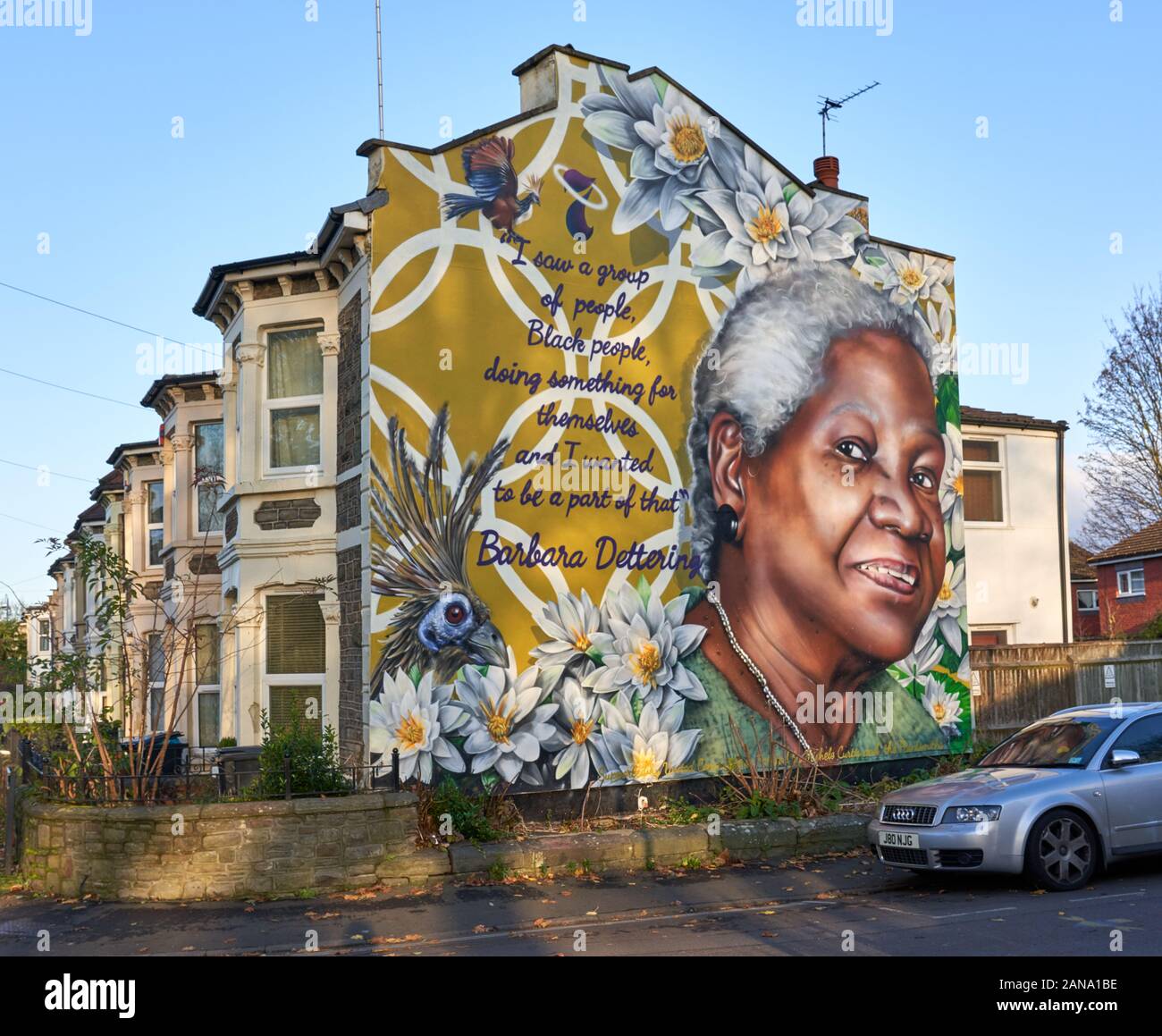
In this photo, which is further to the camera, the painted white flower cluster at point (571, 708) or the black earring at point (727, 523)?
the black earring at point (727, 523)

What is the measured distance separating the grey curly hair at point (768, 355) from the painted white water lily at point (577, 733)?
7.83 ft

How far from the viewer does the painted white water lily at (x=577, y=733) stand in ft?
45.0

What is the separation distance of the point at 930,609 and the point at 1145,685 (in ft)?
21.8

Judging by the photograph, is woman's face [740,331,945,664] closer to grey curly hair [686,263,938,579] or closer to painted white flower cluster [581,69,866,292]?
grey curly hair [686,263,938,579]

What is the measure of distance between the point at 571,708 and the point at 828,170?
1071cm

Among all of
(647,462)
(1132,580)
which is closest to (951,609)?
(647,462)

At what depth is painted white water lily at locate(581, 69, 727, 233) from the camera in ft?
48.3

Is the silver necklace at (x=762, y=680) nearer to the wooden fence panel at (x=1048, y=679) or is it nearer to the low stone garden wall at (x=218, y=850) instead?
the low stone garden wall at (x=218, y=850)

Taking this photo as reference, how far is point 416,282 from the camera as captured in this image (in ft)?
43.7

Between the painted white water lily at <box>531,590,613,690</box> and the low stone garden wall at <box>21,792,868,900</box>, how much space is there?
2200 mm

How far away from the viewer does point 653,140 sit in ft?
49.6

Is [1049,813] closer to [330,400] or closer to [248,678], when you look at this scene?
[330,400]

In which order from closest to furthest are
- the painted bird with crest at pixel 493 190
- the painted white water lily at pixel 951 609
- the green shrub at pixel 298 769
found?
the green shrub at pixel 298 769
the painted bird with crest at pixel 493 190
the painted white water lily at pixel 951 609

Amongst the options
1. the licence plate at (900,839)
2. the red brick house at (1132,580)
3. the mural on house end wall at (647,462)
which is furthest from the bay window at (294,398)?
the red brick house at (1132,580)
